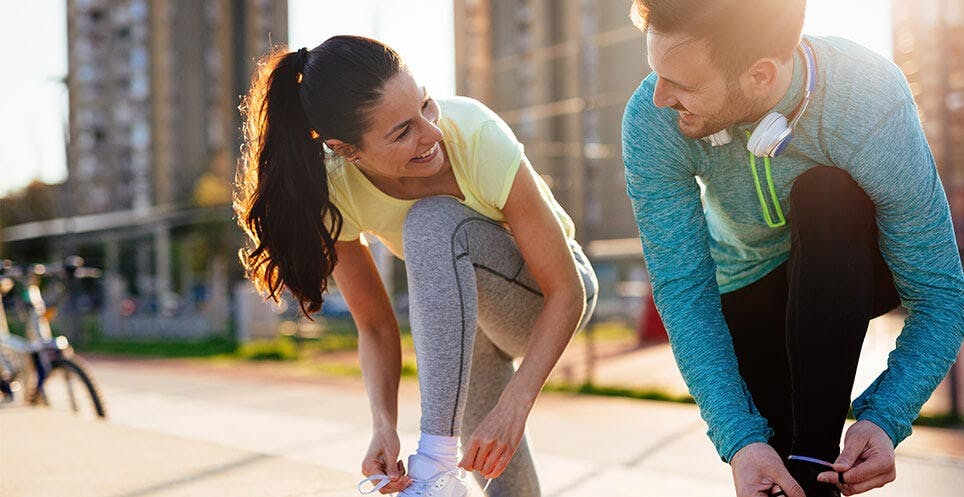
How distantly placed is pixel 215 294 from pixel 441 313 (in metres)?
14.9

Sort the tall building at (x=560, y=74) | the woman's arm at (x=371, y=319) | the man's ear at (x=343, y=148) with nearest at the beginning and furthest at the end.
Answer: the man's ear at (x=343, y=148)
the woman's arm at (x=371, y=319)
the tall building at (x=560, y=74)

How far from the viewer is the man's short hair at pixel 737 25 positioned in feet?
3.75

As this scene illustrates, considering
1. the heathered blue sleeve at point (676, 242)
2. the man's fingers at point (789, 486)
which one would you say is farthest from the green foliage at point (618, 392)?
the man's fingers at point (789, 486)

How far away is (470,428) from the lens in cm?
174

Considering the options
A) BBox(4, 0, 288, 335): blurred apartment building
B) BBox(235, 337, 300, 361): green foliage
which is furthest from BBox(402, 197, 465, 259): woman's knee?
BBox(4, 0, 288, 335): blurred apartment building

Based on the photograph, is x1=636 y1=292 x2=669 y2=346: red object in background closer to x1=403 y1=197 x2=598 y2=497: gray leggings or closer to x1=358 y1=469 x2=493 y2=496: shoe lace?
x1=403 y1=197 x2=598 y2=497: gray leggings

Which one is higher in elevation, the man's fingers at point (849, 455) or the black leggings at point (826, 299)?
the black leggings at point (826, 299)

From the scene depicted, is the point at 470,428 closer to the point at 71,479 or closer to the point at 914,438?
the point at 71,479

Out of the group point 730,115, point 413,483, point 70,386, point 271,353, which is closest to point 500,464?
point 413,483

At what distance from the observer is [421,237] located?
1459 millimetres

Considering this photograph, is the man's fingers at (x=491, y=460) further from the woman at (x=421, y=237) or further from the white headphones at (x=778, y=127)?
→ the white headphones at (x=778, y=127)

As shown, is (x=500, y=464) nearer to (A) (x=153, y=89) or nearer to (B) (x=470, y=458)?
(B) (x=470, y=458)

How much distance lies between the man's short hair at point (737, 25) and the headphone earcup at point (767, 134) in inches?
3.1

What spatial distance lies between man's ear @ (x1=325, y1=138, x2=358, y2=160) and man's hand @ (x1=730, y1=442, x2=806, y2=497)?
776 millimetres
